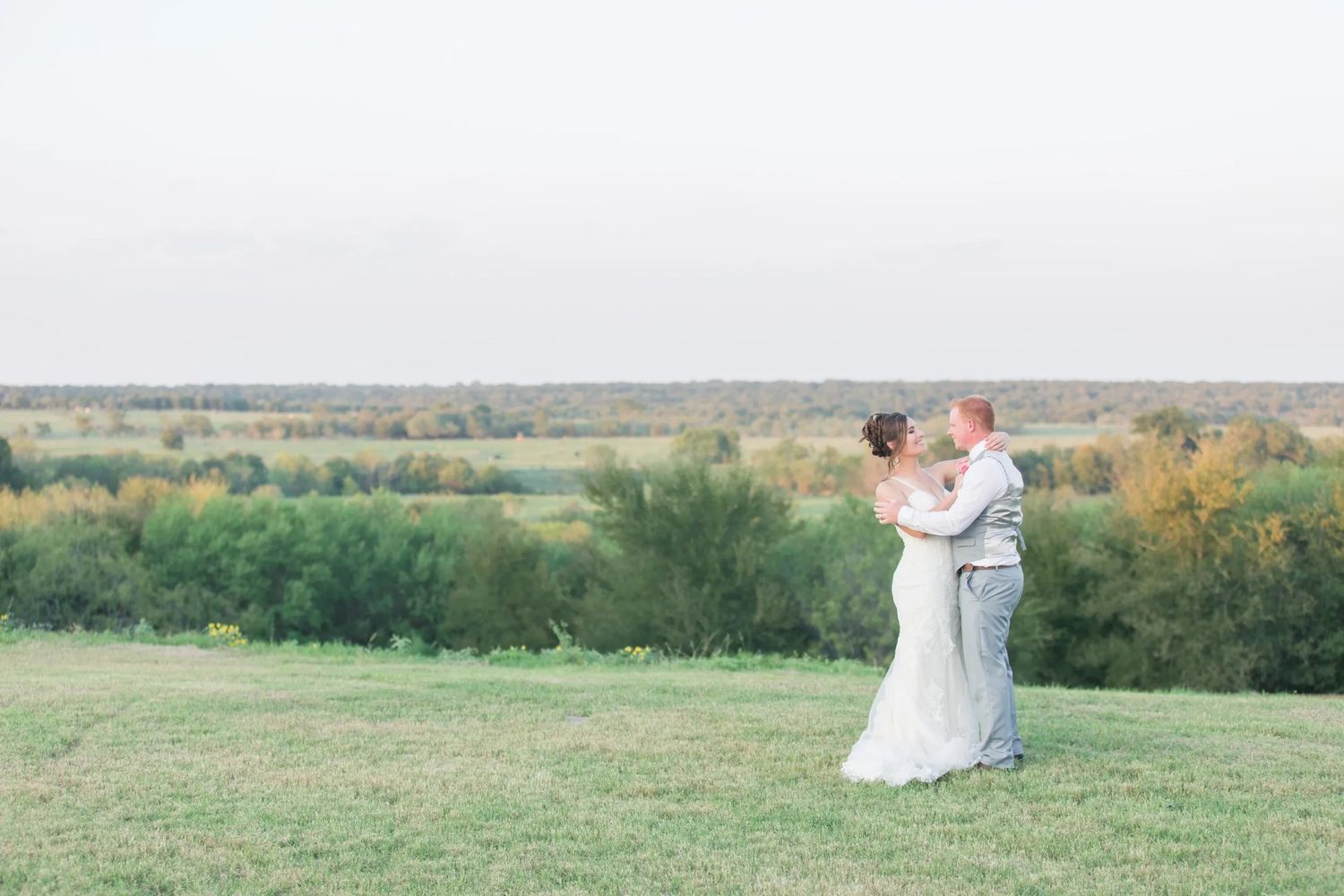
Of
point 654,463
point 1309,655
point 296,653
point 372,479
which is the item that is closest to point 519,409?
point 372,479

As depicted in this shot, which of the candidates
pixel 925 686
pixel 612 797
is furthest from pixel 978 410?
pixel 612 797

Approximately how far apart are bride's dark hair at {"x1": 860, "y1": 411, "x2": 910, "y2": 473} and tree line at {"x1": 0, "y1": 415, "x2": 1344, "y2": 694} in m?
29.1

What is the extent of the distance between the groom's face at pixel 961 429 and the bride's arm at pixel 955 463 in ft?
0.39

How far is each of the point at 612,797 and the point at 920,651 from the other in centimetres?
242

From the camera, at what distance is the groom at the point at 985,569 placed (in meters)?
8.91

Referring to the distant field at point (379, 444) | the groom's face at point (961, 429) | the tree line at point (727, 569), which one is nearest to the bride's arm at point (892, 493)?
the groom's face at point (961, 429)

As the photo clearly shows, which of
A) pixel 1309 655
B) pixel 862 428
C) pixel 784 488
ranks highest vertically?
pixel 862 428

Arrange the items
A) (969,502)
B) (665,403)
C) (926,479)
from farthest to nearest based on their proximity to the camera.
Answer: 1. (665,403)
2. (926,479)
3. (969,502)

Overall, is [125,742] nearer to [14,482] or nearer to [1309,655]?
[1309,655]

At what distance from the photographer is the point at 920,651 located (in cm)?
913

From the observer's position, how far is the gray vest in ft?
29.2

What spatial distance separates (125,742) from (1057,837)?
6901 mm

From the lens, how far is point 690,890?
21.8ft

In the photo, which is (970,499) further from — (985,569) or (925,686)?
(925,686)
